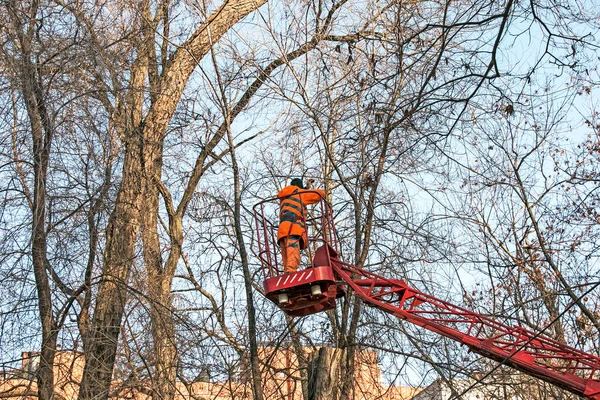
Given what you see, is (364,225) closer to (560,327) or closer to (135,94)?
(135,94)

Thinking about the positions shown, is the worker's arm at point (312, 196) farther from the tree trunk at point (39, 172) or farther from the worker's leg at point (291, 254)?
the tree trunk at point (39, 172)

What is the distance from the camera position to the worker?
884 centimetres

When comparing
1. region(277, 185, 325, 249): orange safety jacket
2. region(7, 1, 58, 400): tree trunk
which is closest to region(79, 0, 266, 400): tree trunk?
region(7, 1, 58, 400): tree trunk

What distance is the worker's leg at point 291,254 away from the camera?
8.85 m

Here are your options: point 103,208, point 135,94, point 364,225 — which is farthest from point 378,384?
point 135,94

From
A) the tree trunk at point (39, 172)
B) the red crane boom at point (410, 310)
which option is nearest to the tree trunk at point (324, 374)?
the red crane boom at point (410, 310)

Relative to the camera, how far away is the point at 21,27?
326 inches

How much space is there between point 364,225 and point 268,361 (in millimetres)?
2400

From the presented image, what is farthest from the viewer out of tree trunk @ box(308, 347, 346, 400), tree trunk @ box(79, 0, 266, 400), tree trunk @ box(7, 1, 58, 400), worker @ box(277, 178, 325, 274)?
tree trunk @ box(79, 0, 266, 400)

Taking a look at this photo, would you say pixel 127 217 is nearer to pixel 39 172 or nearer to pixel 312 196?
pixel 39 172

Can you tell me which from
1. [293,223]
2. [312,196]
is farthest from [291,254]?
[312,196]

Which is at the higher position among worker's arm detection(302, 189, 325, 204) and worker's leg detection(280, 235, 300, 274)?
worker's arm detection(302, 189, 325, 204)

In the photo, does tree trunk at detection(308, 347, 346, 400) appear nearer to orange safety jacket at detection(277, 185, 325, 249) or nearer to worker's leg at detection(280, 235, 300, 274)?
worker's leg at detection(280, 235, 300, 274)

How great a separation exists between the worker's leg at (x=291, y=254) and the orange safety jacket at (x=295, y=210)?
8 centimetres
